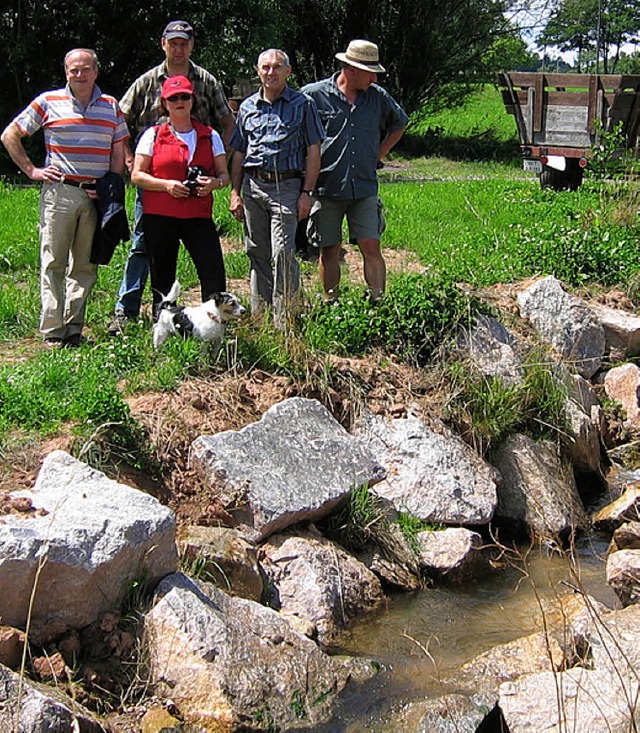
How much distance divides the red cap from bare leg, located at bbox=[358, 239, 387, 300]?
6.64ft

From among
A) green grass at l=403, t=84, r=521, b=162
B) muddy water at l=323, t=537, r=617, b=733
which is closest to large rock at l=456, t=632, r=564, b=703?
muddy water at l=323, t=537, r=617, b=733

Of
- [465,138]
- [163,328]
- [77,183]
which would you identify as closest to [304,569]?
[163,328]

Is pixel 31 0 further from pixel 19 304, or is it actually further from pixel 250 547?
pixel 250 547

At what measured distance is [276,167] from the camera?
25.0 feet

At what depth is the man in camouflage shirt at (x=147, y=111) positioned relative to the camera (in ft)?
25.2

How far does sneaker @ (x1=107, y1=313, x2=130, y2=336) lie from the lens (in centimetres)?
780

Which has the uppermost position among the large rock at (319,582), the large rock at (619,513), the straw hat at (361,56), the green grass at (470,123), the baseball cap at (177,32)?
the baseball cap at (177,32)

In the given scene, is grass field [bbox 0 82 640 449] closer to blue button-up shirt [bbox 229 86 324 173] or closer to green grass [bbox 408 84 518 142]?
blue button-up shirt [bbox 229 86 324 173]

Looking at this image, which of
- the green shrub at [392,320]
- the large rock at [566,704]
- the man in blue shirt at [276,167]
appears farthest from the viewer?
the green shrub at [392,320]

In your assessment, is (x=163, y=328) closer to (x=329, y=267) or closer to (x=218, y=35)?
(x=329, y=267)

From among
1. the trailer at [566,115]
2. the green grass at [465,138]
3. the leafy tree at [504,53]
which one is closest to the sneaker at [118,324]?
the trailer at [566,115]

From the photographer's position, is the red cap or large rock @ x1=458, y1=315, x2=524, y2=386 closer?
the red cap

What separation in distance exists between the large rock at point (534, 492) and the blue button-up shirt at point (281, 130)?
8.77 feet

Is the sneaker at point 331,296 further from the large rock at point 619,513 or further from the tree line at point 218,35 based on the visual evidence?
the tree line at point 218,35
